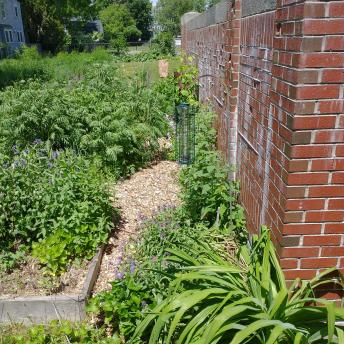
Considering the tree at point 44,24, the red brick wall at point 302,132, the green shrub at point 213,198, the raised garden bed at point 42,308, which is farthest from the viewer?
the tree at point 44,24

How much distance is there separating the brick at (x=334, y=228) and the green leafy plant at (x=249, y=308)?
0.88 feet

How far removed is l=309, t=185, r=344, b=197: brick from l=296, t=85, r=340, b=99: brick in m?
0.56

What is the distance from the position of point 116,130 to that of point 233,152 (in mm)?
2199

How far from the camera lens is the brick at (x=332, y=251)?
8.41 ft

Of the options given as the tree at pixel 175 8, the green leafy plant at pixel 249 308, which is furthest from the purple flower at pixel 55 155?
the tree at pixel 175 8

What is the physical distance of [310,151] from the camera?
2.37 m

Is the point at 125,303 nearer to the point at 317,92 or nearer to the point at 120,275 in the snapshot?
the point at 120,275

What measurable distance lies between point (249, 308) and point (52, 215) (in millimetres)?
2404

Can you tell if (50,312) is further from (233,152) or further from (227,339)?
(233,152)

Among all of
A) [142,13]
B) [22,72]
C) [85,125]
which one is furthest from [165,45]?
[142,13]

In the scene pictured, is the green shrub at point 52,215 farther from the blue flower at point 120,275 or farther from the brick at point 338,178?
the brick at point 338,178

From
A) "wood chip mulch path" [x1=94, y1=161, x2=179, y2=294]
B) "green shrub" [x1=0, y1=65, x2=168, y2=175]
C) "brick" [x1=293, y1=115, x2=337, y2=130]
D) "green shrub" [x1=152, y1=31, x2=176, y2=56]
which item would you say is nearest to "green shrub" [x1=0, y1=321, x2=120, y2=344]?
"wood chip mulch path" [x1=94, y1=161, x2=179, y2=294]

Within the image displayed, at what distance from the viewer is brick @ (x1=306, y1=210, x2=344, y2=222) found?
2.49 metres

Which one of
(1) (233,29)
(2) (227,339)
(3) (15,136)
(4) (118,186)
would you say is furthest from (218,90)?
(2) (227,339)
